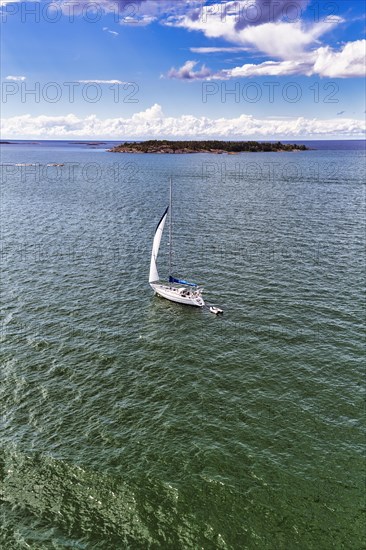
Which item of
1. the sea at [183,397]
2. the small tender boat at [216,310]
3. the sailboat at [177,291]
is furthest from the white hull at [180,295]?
the small tender boat at [216,310]

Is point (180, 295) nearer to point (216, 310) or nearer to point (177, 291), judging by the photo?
point (177, 291)

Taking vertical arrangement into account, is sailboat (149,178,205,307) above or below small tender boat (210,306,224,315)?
above

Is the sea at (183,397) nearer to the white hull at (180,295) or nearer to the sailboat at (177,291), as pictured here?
the white hull at (180,295)

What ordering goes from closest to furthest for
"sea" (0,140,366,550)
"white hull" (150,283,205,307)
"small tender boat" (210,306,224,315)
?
"sea" (0,140,366,550) → "small tender boat" (210,306,224,315) → "white hull" (150,283,205,307)

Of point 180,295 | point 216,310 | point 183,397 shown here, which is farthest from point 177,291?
point 183,397

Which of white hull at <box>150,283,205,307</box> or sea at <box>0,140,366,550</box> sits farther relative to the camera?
white hull at <box>150,283,205,307</box>

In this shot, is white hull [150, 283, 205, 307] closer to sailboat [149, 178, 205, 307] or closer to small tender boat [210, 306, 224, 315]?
sailboat [149, 178, 205, 307]

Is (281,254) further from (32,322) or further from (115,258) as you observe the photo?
(32,322)

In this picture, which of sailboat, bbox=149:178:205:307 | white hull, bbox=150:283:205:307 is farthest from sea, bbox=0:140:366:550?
sailboat, bbox=149:178:205:307
